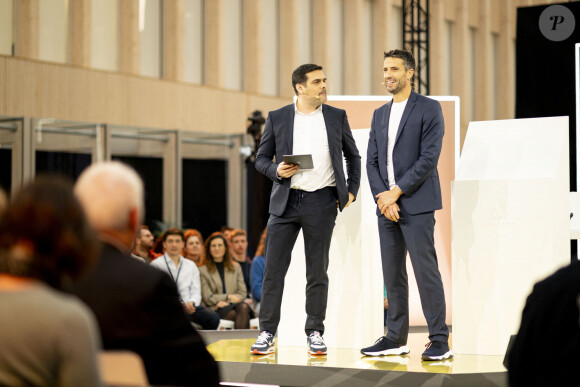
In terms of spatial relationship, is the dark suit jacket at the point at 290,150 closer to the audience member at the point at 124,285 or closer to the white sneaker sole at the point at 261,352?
the white sneaker sole at the point at 261,352

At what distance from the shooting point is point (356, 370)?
410 centimetres

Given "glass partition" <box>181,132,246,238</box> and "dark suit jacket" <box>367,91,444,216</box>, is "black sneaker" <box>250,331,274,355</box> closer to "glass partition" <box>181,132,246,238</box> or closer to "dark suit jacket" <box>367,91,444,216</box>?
"dark suit jacket" <box>367,91,444,216</box>

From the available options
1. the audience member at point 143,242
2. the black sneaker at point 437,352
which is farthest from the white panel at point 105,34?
the black sneaker at point 437,352

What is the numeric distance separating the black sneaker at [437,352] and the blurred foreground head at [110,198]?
2.54 meters

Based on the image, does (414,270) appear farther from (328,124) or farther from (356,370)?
(328,124)

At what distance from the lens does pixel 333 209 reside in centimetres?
450

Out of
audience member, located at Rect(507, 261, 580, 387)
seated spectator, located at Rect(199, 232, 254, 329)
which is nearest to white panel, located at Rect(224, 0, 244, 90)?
seated spectator, located at Rect(199, 232, 254, 329)

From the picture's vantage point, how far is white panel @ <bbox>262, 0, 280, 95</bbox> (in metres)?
14.4

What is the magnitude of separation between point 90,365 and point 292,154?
3136mm

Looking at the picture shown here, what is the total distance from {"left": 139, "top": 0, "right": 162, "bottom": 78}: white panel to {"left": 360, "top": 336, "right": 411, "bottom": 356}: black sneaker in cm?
898

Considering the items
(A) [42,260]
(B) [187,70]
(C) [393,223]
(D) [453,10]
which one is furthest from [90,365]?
(D) [453,10]

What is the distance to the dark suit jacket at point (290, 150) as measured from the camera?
446 cm

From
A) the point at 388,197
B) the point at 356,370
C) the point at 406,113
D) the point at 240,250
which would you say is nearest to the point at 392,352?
the point at 356,370

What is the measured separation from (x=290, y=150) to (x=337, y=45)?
38.8 feet
